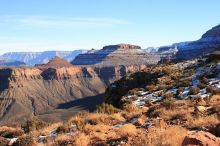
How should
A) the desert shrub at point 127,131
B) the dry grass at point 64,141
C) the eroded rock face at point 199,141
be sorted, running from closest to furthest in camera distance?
the eroded rock face at point 199,141 → the desert shrub at point 127,131 → the dry grass at point 64,141

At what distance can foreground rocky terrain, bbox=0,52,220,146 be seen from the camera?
12.7m

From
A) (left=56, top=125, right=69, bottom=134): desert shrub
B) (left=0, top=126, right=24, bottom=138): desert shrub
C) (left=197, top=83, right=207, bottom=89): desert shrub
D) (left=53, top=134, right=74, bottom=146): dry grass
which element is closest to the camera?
(left=53, top=134, right=74, bottom=146): dry grass

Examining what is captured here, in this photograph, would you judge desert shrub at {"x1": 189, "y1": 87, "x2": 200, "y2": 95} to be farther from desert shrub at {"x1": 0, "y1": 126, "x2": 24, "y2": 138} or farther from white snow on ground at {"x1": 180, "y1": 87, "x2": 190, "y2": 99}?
desert shrub at {"x1": 0, "y1": 126, "x2": 24, "y2": 138}

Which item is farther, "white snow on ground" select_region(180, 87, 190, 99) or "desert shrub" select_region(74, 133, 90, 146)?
"white snow on ground" select_region(180, 87, 190, 99)

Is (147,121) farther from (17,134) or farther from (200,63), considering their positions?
(200,63)

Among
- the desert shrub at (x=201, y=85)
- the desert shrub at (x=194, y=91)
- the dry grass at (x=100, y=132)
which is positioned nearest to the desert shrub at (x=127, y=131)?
the dry grass at (x=100, y=132)

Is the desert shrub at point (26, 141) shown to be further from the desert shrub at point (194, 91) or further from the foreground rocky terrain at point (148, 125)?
the desert shrub at point (194, 91)

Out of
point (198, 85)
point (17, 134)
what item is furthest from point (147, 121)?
point (198, 85)

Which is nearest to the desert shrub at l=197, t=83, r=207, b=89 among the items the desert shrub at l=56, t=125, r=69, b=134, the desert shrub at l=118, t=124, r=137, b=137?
the desert shrub at l=56, t=125, r=69, b=134

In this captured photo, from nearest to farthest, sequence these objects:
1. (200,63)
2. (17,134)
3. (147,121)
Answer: (147,121)
(17,134)
(200,63)

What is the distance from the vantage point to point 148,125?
1733 cm

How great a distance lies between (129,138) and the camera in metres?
14.5

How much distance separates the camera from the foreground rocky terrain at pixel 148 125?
499 inches

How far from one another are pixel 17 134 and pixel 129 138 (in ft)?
25.9
